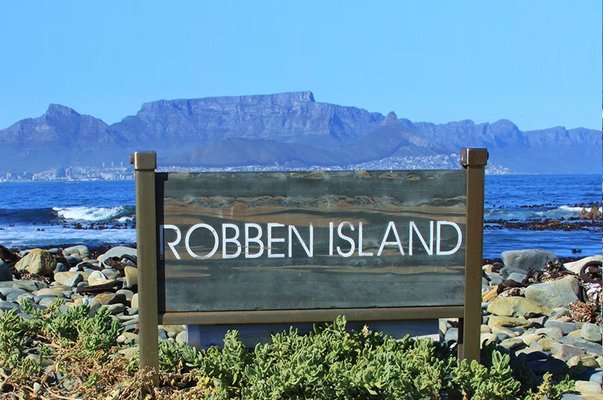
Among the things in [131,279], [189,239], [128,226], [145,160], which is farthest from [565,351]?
[128,226]

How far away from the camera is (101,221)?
40.8m

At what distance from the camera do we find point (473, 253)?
5465 millimetres

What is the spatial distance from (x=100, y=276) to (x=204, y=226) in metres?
5.45

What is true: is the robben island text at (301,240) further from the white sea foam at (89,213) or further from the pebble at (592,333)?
the white sea foam at (89,213)

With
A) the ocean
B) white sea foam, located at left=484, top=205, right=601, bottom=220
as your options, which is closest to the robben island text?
the ocean

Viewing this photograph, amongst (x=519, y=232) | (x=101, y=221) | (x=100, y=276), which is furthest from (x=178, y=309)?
(x=101, y=221)

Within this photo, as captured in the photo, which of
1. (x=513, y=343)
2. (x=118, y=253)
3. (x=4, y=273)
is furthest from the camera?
(x=118, y=253)

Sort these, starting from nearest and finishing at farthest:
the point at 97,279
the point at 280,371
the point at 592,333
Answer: the point at 280,371
the point at 592,333
the point at 97,279

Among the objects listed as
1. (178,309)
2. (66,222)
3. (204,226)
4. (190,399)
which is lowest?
(66,222)

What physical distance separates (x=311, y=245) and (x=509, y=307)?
4.35 meters

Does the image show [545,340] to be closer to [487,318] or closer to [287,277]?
[487,318]

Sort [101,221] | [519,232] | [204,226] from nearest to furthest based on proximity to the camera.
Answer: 1. [204,226]
2. [519,232]
3. [101,221]

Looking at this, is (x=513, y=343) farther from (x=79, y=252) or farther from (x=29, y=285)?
(x=79, y=252)

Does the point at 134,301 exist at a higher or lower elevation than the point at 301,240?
lower
